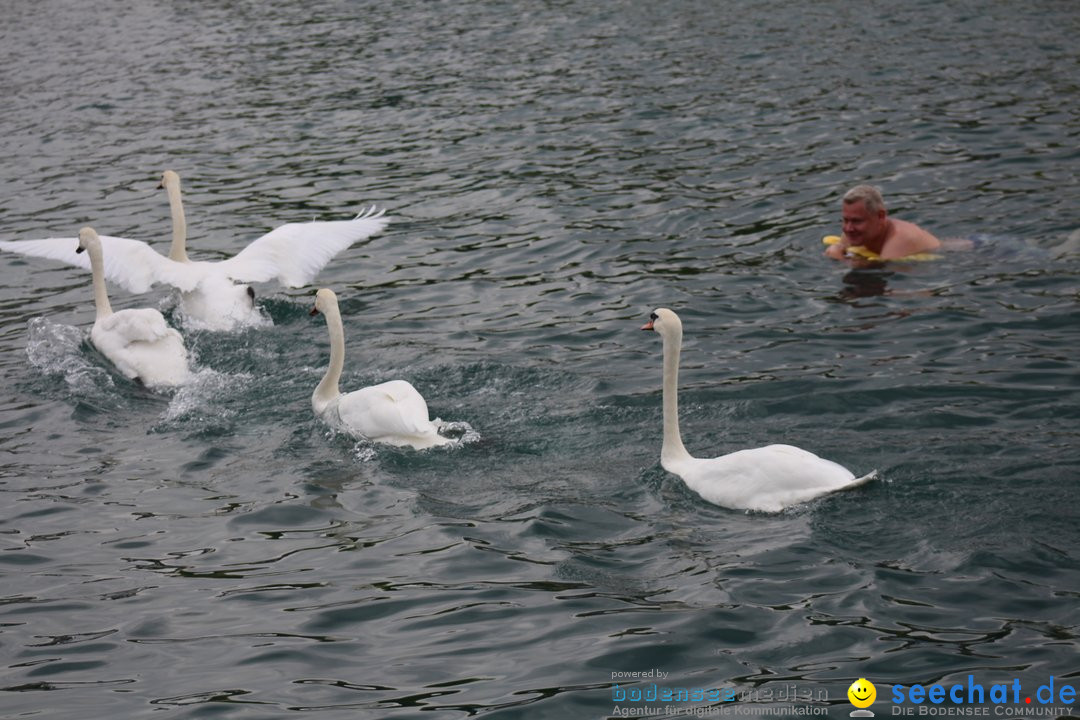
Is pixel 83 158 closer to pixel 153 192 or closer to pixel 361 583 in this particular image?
pixel 153 192

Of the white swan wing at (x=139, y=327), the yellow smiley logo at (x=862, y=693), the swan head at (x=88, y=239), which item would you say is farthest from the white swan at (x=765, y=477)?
the swan head at (x=88, y=239)

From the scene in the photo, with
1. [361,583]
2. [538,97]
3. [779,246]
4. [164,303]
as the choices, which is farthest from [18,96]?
[361,583]

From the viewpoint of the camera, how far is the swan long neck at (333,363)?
906 centimetres

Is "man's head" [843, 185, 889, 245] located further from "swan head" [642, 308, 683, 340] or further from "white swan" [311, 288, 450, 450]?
"white swan" [311, 288, 450, 450]

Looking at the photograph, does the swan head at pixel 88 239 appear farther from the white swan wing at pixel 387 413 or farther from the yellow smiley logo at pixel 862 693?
the yellow smiley logo at pixel 862 693

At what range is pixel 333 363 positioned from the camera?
29.8 feet

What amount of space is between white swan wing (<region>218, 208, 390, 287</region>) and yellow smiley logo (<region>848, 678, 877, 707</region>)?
743 cm

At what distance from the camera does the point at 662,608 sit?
6039 millimetres

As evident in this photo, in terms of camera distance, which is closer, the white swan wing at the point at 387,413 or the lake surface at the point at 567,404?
the lake surface at the point at 567,404

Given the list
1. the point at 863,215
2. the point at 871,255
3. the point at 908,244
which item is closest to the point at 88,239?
the point at 863,215

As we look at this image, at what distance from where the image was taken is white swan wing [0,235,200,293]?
1130 cm

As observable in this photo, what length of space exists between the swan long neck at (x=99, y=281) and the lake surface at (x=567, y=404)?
0.39m

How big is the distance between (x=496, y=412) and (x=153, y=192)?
8692 mm

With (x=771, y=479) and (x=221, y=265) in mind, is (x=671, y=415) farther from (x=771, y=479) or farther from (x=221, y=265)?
(x=221, y=265)
